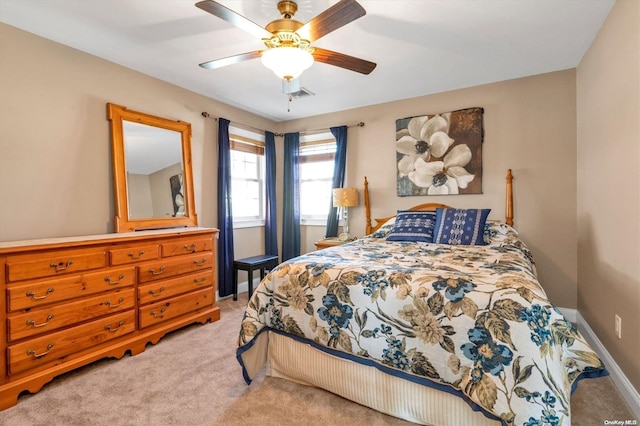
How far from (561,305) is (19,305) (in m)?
4.39

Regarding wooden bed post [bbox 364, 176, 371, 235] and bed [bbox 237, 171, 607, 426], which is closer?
bed [bbox 237, 171, 607, 426]

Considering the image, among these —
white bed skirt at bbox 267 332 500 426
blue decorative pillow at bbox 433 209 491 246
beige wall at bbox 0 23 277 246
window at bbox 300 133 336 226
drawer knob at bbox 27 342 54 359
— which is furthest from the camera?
window at bbox 300 133 336 226

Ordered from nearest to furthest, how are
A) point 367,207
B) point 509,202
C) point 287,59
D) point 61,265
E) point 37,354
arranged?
point 287,59
point 37,354
point 61,265
point 509,202
point 367,207

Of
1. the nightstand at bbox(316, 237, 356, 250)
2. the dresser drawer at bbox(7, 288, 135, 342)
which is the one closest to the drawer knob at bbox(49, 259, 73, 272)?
the dresser drawer at bbox(7, 288, 135, 342)

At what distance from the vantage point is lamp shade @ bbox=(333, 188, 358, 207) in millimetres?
3920

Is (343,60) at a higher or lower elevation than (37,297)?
higher

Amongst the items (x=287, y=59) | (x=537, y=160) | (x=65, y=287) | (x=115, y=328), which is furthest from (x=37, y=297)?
(x=537, y=160)

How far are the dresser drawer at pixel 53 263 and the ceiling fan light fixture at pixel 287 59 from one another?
1780mm

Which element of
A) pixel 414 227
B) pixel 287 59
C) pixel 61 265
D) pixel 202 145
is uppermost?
pixel 287 59

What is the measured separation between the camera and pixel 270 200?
14.8 feet

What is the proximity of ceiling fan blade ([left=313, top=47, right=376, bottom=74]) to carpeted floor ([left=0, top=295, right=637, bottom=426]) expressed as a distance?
6.98ft

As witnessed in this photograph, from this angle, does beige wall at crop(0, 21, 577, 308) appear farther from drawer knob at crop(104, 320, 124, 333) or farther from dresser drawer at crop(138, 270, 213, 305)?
drawer knob at crop(104, 320, 124, 333)

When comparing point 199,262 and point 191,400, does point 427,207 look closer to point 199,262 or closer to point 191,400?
point 199,262

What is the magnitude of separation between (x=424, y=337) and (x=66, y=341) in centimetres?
225
